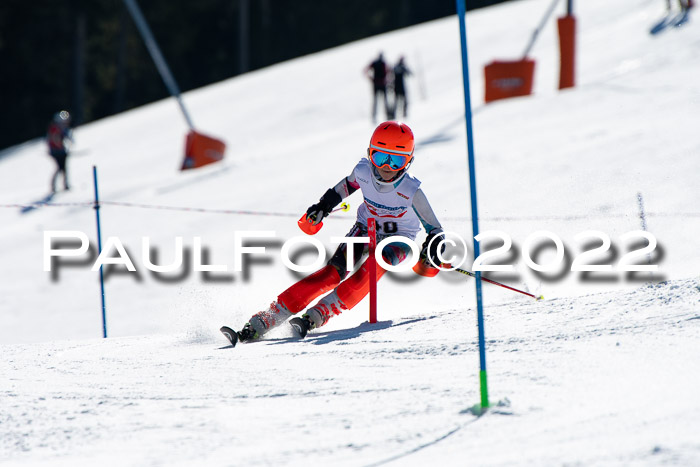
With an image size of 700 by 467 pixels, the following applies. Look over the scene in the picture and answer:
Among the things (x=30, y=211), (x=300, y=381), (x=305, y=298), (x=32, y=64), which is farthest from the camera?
(x=32, y=64)

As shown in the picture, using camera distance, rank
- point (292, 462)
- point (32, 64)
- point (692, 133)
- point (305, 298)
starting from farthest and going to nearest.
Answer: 1. point (32, 64)
2. point (692, 133)
3. point (305, 298)
4. point (292, 462)

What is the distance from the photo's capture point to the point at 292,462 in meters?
3.98

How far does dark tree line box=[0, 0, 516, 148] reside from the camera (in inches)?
1703

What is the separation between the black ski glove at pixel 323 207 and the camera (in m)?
6.88

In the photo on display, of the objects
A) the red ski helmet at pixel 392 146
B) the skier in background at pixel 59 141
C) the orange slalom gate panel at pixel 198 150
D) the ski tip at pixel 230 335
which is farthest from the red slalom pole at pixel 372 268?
the orange slalom gate panel at pixel 198 150

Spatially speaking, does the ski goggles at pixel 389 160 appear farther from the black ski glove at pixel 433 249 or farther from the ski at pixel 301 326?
the ski at pixel 301 326

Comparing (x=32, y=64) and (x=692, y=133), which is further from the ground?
(x=32, y=64)

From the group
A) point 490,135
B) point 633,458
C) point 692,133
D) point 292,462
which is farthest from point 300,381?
point 490,135

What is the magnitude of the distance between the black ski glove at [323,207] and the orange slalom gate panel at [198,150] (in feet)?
42.2

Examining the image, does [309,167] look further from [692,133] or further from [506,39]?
[506,39]

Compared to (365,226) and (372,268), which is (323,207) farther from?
(372,268)

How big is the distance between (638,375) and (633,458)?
106 cm

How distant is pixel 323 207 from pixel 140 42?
43.1m

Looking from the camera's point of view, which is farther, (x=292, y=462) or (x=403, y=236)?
(x=403, y=236)
